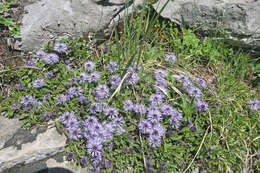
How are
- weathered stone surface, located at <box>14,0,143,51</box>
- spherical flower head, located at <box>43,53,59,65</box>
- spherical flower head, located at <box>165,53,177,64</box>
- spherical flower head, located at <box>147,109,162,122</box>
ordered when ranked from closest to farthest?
spherical flower head, located at <box>147,109,162,122</box> → spherical flower head, located at <box>43,53,59,65</box> → weathered stone surface, located at <box>14,0,143,51</box> → spherical flower head, located at <box>165,53,177,64</box>

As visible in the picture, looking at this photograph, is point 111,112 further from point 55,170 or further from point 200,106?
point 200,106

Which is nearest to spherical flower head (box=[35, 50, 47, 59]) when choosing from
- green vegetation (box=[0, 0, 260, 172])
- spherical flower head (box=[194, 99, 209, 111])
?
green vegetation (box=[0, 0, 260, 172])

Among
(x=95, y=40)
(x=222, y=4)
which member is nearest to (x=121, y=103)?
(x=95, y=40)

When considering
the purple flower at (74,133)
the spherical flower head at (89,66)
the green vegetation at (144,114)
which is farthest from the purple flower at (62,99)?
the spherical flower head at (89,66)

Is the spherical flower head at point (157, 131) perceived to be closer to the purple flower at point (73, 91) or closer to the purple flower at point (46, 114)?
the purple flower at point (73, 91)

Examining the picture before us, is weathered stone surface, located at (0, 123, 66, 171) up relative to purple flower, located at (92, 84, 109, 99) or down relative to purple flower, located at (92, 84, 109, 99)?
down

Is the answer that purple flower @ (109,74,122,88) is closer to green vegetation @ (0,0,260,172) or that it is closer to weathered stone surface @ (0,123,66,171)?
green vegetation @ (0,0,260,172)

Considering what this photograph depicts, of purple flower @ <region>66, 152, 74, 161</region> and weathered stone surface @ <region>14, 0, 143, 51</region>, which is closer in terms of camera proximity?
purple flower @ <region>66, 152, 74, 161</region>
